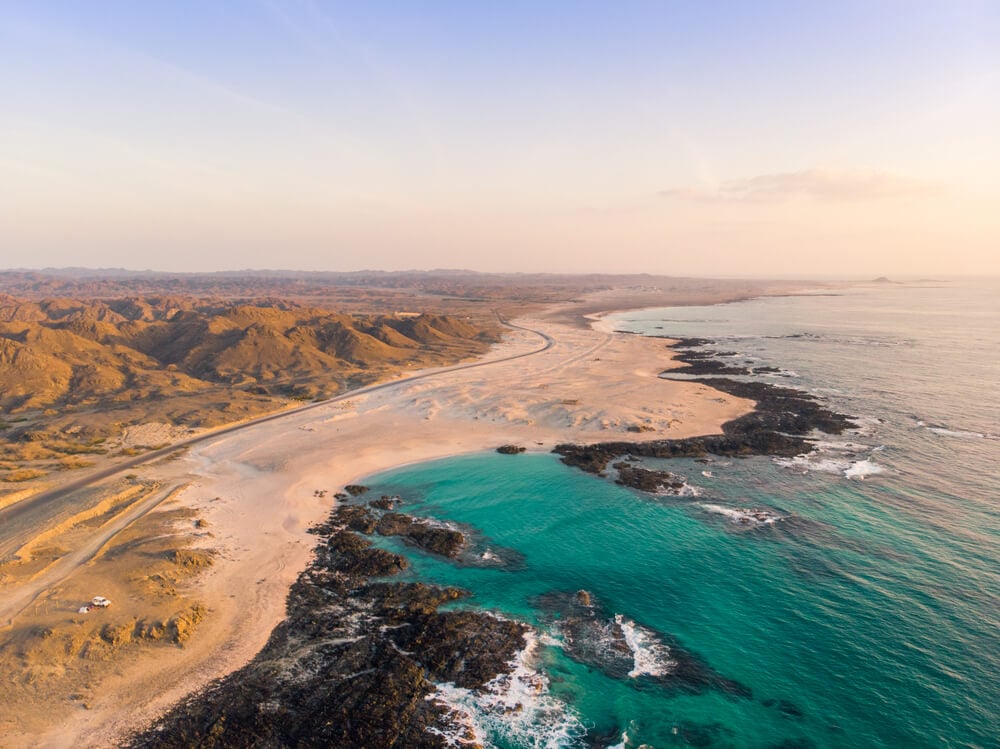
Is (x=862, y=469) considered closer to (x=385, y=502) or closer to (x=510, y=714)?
(x=510, y=714)

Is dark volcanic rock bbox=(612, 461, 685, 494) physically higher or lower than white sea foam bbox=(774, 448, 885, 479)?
lower

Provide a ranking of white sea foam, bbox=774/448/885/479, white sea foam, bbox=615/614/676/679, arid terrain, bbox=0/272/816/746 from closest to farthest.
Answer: white sea foam, bbox=615/614/676/679, arid terrain, bbox=0/272/816/746, white sea foam, bbox=774/448/885/479

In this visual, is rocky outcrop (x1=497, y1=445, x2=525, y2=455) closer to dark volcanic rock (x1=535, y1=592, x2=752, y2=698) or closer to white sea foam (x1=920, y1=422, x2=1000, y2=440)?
dark volcanic rock (x1=535, y1=592, x2=752, y2=698)

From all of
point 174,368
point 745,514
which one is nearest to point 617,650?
point 745,514

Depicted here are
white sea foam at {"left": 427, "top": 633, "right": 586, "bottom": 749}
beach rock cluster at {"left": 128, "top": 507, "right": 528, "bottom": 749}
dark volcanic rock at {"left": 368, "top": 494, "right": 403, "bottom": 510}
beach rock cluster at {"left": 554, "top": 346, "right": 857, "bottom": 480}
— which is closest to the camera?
white sea foam at {"left": 427, "top": 633, "right": 586, "bottom": 749}

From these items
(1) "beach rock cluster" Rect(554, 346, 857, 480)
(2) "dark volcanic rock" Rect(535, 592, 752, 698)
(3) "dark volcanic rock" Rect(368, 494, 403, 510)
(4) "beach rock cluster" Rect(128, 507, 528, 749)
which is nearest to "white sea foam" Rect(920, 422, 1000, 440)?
(1) "beach rock cluster" Rect(554, 346, 857, 480)

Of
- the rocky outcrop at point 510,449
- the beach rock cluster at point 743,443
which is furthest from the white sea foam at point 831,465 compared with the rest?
the rocky outcrop at point 510,449
